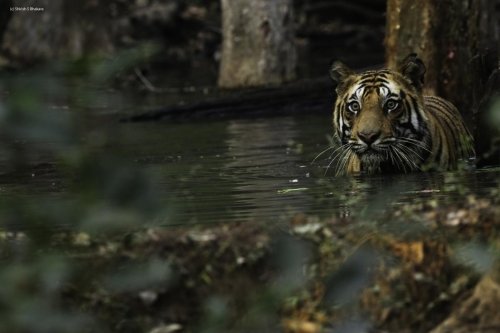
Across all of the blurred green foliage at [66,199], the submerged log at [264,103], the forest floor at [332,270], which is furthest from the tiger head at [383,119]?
the blurred green foliage at [66,199]

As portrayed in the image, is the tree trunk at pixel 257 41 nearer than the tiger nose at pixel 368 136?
No

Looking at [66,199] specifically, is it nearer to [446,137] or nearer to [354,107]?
[354,107]

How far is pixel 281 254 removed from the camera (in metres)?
2.10

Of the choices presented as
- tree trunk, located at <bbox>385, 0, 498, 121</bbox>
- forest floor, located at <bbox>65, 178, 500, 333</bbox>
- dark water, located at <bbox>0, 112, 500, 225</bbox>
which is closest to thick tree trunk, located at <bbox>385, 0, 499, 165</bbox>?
tree trunk, located at <bbox>385, 0, 498, 121</bbox>

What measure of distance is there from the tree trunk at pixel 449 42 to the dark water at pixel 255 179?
1178 millimetres

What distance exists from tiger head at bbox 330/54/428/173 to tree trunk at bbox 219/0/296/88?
7.31m

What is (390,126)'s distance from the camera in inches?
303

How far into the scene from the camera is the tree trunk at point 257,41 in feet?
50.3

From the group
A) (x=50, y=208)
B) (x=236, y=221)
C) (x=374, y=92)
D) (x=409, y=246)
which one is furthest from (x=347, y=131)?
(x=50, y=208)

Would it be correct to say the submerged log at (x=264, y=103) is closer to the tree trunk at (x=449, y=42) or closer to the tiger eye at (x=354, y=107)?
the tree trunk at (x=449, y=42)

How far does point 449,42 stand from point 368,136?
8.70ft

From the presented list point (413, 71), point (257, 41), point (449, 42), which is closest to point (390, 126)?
point (413, 71)

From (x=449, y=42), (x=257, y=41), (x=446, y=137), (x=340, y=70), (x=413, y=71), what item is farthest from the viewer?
(x=257, y=41)

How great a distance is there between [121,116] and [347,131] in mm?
5245
